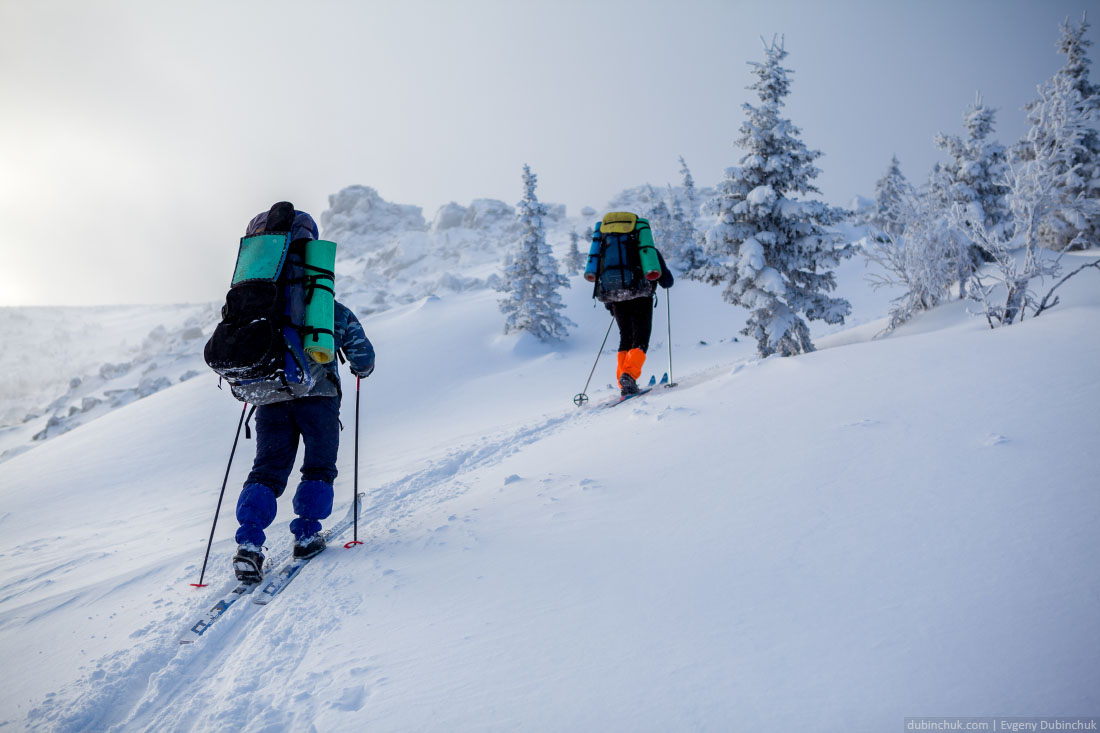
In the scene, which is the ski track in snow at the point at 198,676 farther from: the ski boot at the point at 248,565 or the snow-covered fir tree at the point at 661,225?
the snow-covered fir tree at the point at 661,225

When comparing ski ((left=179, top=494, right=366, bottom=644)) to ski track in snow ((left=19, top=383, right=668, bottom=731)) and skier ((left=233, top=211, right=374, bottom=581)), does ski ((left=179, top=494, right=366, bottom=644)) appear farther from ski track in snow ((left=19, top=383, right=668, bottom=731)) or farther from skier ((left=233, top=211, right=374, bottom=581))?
skier ((left=233, top=211, right=374, bottom=581))

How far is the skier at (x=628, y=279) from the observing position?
6.06 m

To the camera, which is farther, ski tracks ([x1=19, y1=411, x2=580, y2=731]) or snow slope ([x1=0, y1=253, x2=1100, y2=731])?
ski tracks ([x1=19, y1=411, x2=580, y2=731])

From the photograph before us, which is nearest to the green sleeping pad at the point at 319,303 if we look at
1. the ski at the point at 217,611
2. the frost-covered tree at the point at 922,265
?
the ski at the point at 217,611

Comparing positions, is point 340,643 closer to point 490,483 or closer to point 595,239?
point 490,483

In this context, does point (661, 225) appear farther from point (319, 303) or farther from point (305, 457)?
point (305, 457)

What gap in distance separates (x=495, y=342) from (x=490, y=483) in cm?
1407

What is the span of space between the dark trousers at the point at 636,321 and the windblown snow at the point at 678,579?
1.22 meters

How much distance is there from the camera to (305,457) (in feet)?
10.5

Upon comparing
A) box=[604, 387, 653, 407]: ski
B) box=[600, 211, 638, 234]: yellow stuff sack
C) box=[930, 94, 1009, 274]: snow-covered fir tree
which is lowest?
box=[604, 387, 653, 407]: ski

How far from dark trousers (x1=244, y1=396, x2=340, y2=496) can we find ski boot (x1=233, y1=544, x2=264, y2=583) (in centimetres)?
40

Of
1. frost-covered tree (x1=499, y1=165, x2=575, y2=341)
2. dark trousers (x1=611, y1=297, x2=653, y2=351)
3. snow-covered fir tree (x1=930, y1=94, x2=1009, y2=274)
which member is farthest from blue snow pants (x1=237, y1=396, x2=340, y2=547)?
snow-covered fir tree (x1=930, y1=94, x2=1009, y2=274)

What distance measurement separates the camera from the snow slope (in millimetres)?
1457

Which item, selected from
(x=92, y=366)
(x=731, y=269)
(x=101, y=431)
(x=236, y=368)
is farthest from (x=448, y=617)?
(x=92, y=366)
